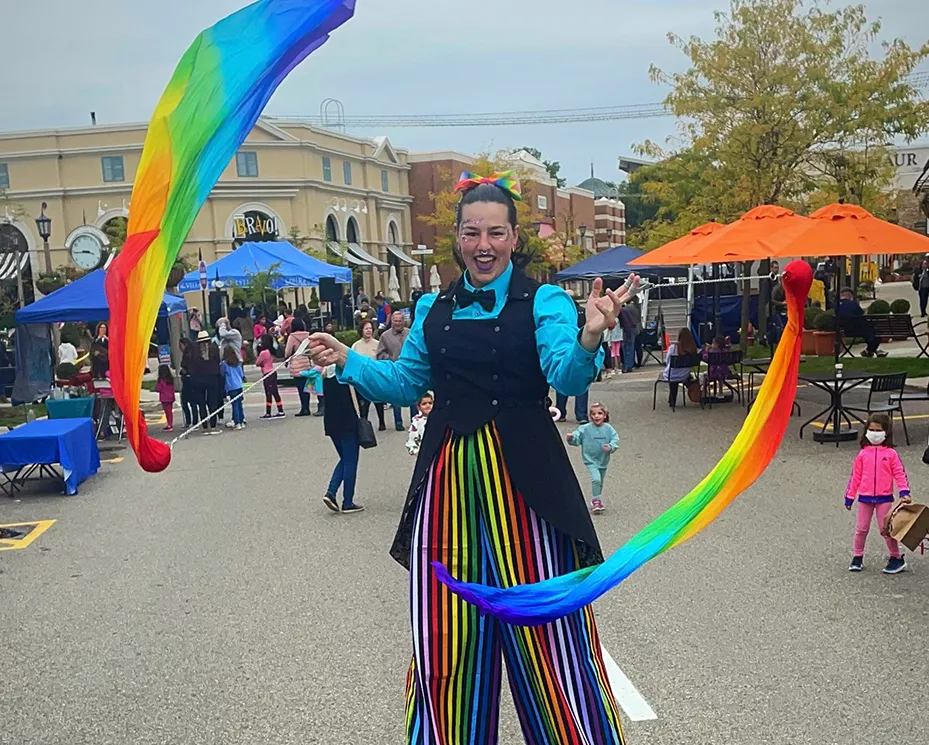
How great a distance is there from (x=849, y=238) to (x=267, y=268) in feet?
58.3

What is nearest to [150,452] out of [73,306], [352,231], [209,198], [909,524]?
[909,524]

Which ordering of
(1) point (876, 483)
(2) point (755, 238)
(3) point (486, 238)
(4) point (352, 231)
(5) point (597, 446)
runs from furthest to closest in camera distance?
(4) point (352, 231), (2) point (755, 238), (5) point (597, 446), (1) point (876, 483), (3) point (486, 238)

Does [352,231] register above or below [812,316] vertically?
above

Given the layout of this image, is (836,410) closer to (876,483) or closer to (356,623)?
(876,483)

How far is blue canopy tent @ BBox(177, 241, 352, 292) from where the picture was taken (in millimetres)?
24203

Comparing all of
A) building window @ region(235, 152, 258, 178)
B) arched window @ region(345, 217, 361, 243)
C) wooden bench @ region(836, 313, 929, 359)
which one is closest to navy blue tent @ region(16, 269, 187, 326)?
wooden bench @ region(836, 313, 929, 359)

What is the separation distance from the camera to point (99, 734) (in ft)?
14.7

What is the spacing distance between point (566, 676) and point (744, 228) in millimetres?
A: 10074

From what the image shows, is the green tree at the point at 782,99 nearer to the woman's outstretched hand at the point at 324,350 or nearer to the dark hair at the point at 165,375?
the dark hair at the point at 165,375

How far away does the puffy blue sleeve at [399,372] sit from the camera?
3.23 m

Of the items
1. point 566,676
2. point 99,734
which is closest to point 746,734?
point 566,676

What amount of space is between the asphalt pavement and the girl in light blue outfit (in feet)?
0.81

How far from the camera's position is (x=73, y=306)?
554 inches

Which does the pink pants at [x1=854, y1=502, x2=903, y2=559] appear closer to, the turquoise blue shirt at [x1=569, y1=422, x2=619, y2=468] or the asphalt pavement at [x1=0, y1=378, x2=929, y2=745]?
the asphalt pavement at [x1=0, y1=378, x2=929, y2=745]
